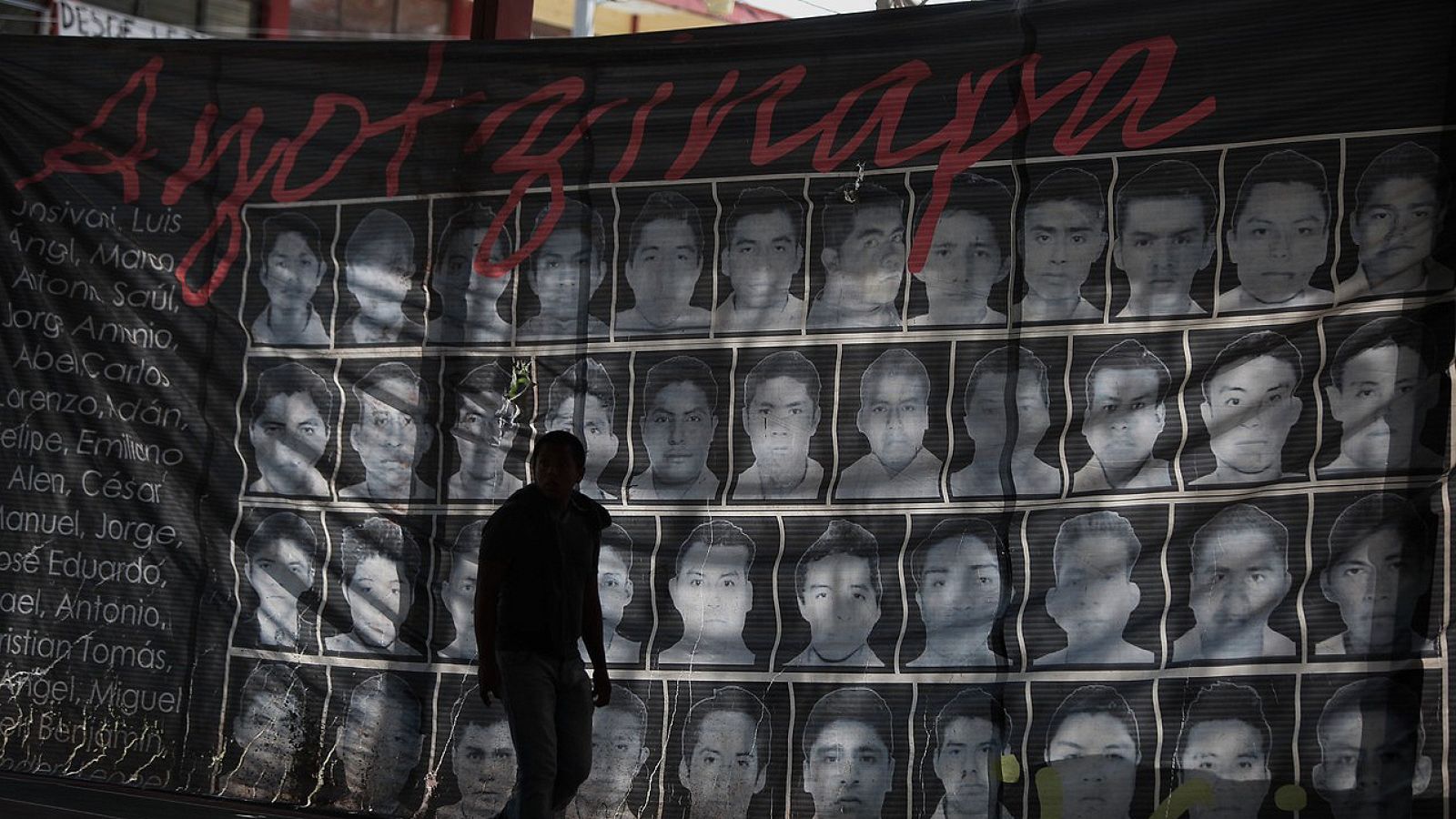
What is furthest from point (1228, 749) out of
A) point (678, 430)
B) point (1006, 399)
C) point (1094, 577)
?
point (678, 430)

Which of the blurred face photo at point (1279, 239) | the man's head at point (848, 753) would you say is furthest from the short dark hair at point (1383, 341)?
the man's head at point (848, 753)

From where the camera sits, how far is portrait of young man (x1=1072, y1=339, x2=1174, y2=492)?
4523 millimetres

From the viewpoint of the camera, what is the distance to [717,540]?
5.04 m

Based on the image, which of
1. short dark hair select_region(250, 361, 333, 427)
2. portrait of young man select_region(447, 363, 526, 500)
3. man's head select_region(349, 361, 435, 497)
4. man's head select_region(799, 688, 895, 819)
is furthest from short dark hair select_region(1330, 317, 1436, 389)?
short dark hair select_region(250, 361, 333, 427)

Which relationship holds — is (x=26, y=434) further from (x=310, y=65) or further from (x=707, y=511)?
(x=707, y=511)

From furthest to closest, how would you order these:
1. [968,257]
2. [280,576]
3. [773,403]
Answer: [280,576] → [773,403] → [968,257]

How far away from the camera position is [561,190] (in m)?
5.40

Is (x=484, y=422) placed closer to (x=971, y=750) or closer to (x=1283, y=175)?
(x=971, y=750)

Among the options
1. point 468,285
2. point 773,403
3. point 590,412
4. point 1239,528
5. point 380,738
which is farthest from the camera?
point 468,285

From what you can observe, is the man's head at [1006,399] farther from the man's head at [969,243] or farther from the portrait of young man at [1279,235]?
the portrait of young man at [1279,235]

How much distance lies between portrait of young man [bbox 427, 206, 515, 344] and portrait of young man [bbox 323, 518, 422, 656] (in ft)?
2.44

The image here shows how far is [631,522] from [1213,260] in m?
2.07

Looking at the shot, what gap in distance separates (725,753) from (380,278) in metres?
2.17

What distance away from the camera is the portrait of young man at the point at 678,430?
5.10m
